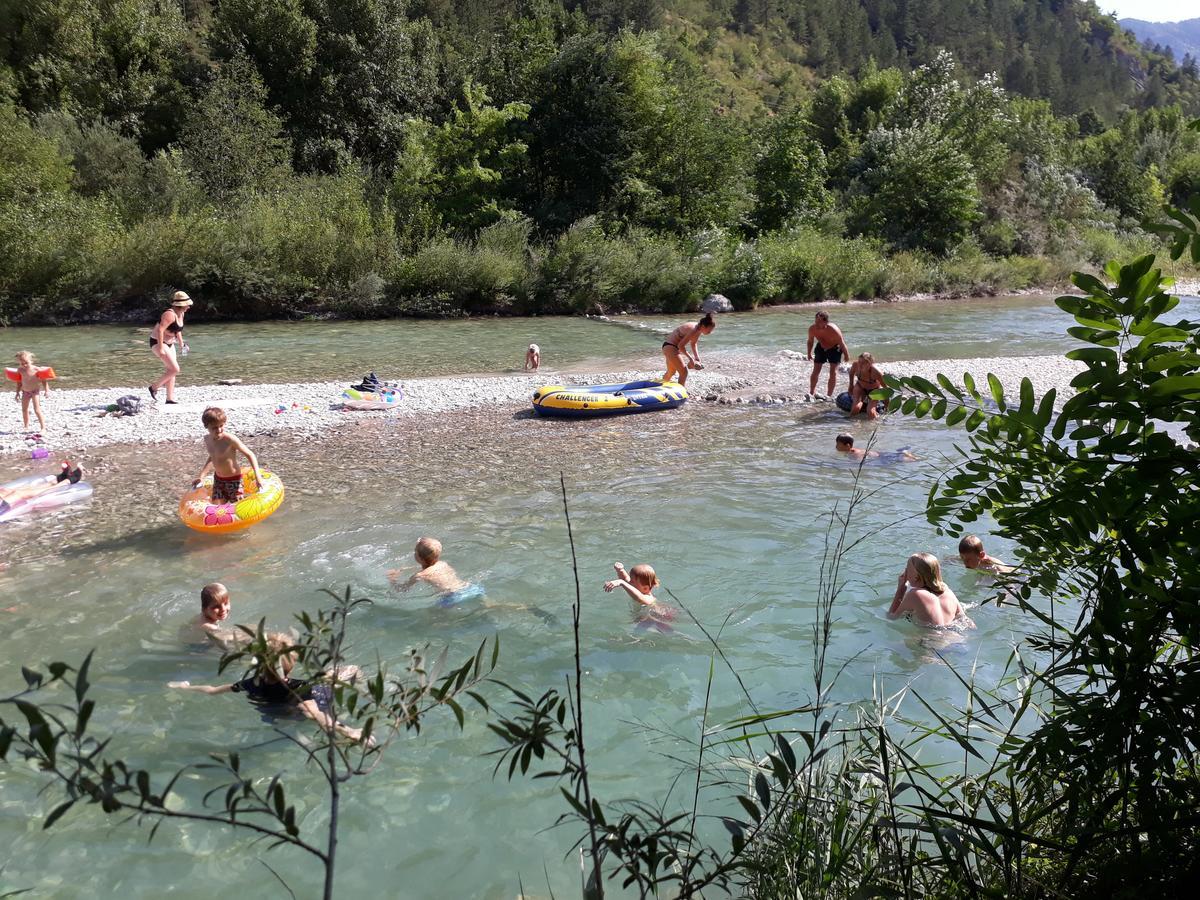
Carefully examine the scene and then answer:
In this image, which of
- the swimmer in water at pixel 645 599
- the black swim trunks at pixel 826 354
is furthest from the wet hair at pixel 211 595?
the black swim trunks at pixel 826 354

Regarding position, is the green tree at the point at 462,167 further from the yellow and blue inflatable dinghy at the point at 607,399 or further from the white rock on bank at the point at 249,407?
the yellow and blue inflatable dinghy at the point at 607,399

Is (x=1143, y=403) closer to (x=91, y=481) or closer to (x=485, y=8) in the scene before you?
(x=91, y=481)

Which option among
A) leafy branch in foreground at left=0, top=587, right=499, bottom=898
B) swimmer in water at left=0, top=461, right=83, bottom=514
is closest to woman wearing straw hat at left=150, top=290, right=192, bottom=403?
swimmer in water at left=0, top=461, right=83, bottom=514

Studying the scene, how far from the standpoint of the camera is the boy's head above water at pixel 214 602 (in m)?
6.11

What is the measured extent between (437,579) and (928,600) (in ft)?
12.4

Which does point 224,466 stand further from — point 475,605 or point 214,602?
point 475,605

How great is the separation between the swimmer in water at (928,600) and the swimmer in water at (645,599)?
1.77 meters

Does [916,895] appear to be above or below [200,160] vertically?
below

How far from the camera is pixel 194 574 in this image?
7.59 metres

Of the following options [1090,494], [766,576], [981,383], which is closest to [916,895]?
[1090,494]

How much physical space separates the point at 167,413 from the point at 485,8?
39.7m

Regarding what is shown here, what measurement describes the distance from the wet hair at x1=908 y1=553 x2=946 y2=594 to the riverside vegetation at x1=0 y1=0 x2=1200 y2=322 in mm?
19940

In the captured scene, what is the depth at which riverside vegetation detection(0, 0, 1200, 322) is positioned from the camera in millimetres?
24000

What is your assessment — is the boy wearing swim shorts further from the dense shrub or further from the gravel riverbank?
the dense shrub
